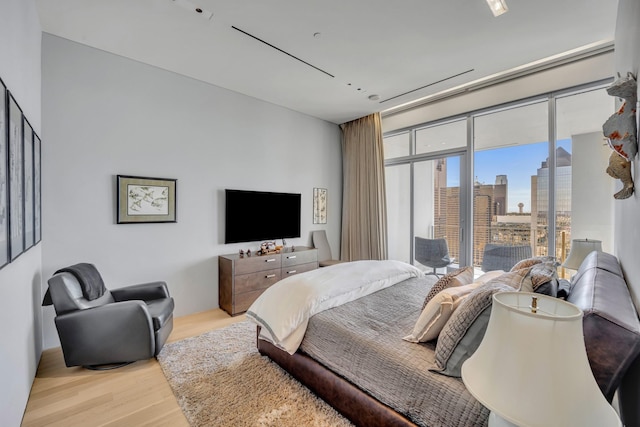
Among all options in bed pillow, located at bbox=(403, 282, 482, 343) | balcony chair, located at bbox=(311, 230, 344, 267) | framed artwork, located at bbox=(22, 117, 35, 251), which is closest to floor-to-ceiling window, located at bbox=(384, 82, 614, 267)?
balcony chair, located at bbox=(311, 230, 344, 267)

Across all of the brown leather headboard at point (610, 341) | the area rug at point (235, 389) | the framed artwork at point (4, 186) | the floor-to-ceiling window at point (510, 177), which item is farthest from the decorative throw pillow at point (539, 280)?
the framed artwork at point (4, 186)

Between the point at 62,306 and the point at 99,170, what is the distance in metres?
1.36

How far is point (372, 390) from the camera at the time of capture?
153cm

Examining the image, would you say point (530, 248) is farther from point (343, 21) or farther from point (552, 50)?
point (343, 21)

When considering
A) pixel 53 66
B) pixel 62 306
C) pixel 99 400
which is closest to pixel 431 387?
pixel 99 400

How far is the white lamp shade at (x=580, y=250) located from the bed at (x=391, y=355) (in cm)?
57

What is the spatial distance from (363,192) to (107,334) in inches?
151

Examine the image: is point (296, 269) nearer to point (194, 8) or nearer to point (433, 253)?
point (433, 253)

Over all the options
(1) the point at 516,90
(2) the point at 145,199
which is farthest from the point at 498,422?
(1) the point at 516,90

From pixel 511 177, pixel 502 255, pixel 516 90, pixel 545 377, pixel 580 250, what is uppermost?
pixel 516 90

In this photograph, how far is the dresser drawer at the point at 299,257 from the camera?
397 cm

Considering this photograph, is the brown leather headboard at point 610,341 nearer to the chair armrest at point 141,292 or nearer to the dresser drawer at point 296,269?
the chair armrest at point 141,292

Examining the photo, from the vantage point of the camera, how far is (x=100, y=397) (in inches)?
77.6

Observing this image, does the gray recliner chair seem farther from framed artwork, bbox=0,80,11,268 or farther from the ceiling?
the ceiling
